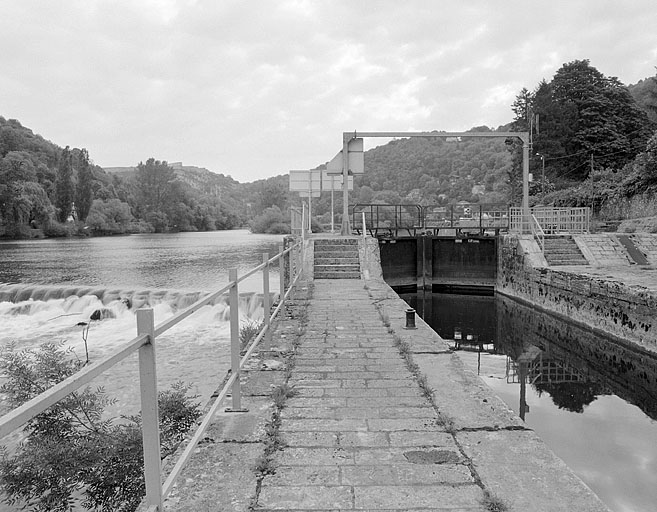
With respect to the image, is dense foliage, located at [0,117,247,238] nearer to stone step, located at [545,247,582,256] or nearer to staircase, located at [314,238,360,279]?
staircase, located at [314,238,360,279]

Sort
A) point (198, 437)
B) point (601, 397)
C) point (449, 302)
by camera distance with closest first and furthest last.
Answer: point (198, 437)
point (601, 397)
point (449, 302)

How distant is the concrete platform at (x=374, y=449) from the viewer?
2.60 m

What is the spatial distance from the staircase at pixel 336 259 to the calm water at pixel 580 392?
3.08 metres

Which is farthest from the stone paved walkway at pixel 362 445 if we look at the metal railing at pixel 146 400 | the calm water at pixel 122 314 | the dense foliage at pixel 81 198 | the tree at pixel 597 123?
the dense foliage at pixel 81 198

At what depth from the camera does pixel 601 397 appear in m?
8.09

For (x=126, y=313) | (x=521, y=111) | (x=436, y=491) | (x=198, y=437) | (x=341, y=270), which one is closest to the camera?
(x=436, y=491)

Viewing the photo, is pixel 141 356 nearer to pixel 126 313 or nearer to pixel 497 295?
pixel 126 313

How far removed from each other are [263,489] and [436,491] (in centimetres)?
93

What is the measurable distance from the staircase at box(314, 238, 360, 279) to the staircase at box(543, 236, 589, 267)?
20.5 ft

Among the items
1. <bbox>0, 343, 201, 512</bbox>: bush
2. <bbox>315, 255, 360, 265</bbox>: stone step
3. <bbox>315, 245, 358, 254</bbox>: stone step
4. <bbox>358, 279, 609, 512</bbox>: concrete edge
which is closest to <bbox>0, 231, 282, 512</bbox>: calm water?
<bbox>0, 343, 201, 512</bbox>: bush

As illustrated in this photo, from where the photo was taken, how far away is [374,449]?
3188 mm

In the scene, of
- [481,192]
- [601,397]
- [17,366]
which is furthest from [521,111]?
[17,366]

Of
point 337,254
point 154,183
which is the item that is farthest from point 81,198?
point 337,254

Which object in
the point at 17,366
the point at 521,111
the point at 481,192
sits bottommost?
the point at 17,366
